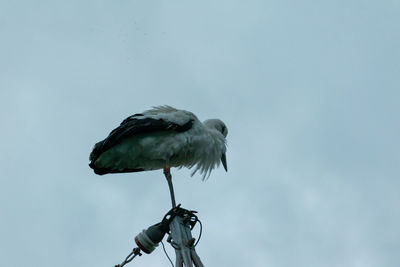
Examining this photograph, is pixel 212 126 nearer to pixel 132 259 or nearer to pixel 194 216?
pixel 194 216

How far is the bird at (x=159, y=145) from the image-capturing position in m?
7.76

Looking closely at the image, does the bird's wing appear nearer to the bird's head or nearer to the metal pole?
the bird's head

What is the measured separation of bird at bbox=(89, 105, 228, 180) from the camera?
7.76 m

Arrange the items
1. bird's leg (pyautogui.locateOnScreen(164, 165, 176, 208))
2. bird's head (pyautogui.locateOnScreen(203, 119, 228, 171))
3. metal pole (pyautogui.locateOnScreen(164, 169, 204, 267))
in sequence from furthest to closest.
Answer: bird's head (pyautogui.locateOnScreen(203, 119, 228, 171)) → bird's leg (pyautogui.locateOnScreen(164, 165, 176, 208)) → metal pole (pyautogui.locateOnScreen(164, 169, 204, 267))

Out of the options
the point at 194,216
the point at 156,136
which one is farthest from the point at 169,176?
the point at 194,216

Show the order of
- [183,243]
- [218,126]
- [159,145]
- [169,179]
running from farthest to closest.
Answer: [218,126]
[159,145]
[169,179]
[183,243]

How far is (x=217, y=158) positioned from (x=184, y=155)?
1.70ft

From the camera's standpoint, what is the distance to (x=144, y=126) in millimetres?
7695

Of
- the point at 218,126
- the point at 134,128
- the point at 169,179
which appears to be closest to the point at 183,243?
the point at 169,179

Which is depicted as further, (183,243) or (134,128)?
(134,128)

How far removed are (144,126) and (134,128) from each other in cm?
14

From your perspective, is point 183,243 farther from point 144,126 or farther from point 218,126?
point 218,126

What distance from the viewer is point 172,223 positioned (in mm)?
6035

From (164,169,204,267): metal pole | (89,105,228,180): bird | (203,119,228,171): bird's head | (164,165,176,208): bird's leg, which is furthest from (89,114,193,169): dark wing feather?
(164,169,204,267): metal pole
